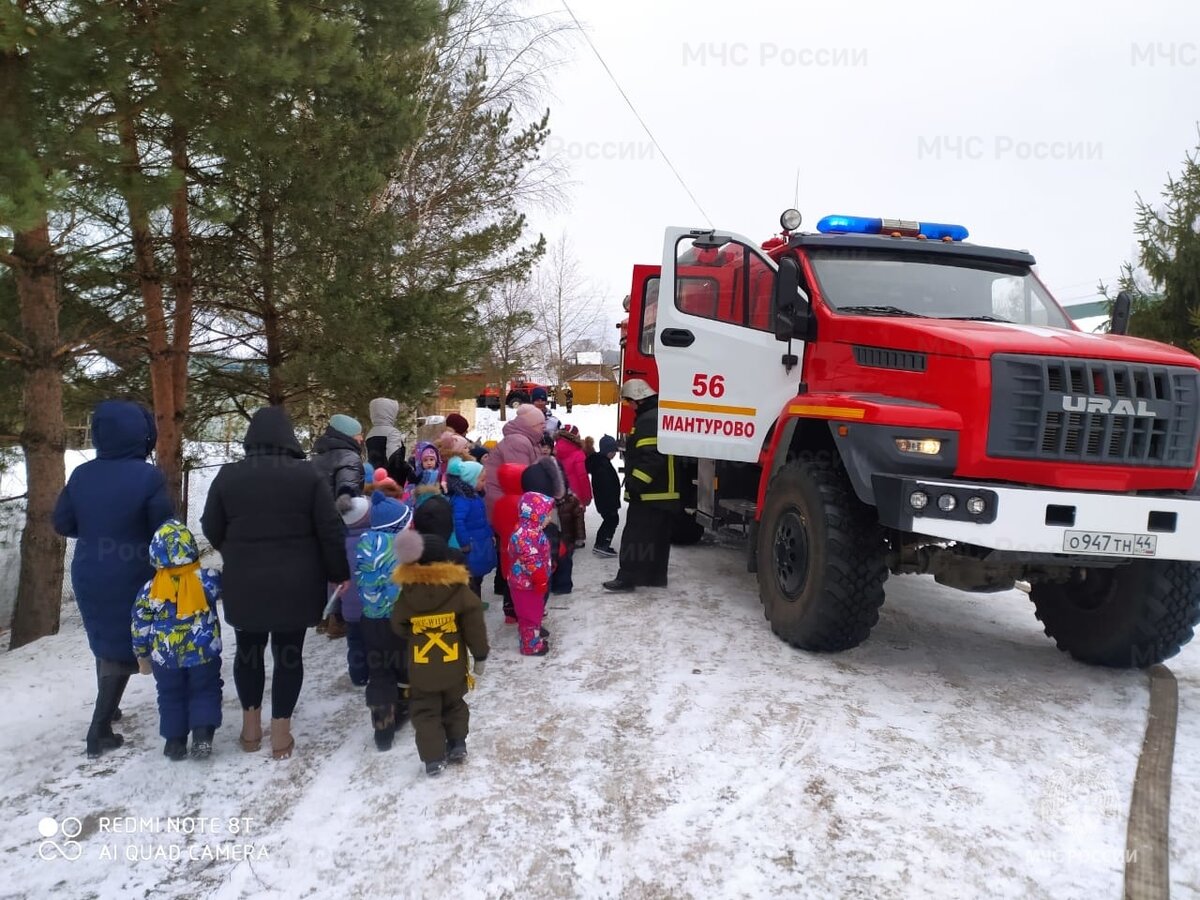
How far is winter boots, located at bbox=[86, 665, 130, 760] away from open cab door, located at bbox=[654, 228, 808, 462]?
3.64m

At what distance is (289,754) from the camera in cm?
355

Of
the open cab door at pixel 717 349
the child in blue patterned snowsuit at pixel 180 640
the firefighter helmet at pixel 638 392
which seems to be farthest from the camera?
the firefighter helmet at pixel 638 392

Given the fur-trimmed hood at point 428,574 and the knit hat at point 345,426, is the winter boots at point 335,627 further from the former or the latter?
the fur-trimmed hood at point 428,574

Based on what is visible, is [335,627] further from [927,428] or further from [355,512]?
[927,428]

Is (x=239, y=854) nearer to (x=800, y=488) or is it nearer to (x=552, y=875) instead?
(x=552, y=875)

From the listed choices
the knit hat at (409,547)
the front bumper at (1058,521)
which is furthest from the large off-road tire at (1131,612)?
the knit hat at (409,547)

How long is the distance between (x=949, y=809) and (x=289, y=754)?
2.95m

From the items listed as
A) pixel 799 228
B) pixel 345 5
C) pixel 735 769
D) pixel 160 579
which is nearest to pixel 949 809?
pixel 735 769

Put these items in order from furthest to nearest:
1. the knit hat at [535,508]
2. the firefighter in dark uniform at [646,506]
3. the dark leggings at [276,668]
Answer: the firefighter in dark uniform at [646,506], the knit hat at [535,508], the dark leggings at [276,668]

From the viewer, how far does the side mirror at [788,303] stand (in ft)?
15.5

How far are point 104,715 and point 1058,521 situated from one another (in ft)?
15.6

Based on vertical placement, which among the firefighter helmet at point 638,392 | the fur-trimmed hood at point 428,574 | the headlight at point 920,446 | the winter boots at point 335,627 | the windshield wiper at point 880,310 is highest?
the windshield wiper at point 880,310

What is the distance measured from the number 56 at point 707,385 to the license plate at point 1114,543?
8.21 ft

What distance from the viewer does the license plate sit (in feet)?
11.9
